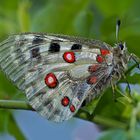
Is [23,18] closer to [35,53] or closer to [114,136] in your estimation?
[35,53]

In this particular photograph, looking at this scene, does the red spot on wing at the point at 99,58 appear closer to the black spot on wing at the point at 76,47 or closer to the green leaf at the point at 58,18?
the black spot on wing at the point at 76,47

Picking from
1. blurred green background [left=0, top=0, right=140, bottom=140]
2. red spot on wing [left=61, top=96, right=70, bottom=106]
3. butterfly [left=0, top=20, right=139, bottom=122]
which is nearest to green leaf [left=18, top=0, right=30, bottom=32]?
blurred green background [left=0, top=0, right=140, bottom=140]

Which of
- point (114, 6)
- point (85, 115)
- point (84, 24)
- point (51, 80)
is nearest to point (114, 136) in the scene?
point (85, 115)

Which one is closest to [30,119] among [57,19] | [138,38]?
[57,19]

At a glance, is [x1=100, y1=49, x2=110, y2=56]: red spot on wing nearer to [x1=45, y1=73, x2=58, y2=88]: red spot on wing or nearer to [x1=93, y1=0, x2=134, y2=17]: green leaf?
[x1=45, y1=73, x2=58, y2=88]: red spot on wing

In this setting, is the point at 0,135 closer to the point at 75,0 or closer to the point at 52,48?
the point at 52,48

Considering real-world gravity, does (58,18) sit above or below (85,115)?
above
